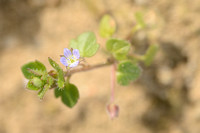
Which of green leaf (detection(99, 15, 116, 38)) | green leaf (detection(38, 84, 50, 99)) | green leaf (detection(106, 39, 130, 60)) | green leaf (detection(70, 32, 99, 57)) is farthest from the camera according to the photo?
green leaf (detection(99, 15, 116, 38))

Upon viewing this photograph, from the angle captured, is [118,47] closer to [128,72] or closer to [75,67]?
[128,72]

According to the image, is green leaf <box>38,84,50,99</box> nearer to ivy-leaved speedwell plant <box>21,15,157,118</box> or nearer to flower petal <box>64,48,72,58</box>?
ivy-leaved speedwell plant <box>21,15,157,118</box>

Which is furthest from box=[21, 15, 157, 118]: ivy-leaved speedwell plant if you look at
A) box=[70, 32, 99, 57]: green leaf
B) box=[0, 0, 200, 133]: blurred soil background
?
box=[0, 0, 200, 133]: blurred soil background

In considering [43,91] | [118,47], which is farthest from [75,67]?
[43,91]

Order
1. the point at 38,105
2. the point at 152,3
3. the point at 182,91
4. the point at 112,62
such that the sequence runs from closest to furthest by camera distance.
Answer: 1. the point at 112,62
2. the point at 152,3
3. the point at 182,91
4. the point at 38,105

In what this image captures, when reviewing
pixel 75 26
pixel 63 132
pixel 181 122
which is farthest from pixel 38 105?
pixel 181 122

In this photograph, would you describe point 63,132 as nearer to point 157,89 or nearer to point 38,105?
point 38,105
